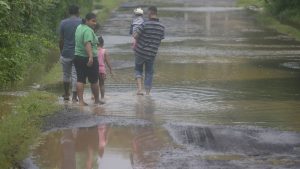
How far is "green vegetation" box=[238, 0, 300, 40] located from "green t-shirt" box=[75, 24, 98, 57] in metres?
16.1

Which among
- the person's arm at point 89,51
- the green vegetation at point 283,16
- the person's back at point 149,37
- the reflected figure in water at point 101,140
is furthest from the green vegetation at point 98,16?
the green vegetation at point 283,16

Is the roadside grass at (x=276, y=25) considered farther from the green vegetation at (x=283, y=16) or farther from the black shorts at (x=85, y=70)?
the black shorts at (x=85, y=70)

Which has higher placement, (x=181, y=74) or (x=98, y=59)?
(x=98, y=59)

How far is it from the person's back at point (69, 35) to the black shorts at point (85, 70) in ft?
1.76

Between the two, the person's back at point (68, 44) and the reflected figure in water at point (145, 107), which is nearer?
the reflected figure in water at point (145, 107)

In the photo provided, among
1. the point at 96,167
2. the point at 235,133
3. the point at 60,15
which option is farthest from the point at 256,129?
the point at 60,15

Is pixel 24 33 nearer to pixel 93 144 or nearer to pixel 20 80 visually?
pixel 20 80

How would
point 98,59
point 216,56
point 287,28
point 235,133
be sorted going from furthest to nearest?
1. point 287,28
2. point 216,56
3. point 98,59
4. point 235,133

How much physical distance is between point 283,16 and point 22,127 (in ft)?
75.5

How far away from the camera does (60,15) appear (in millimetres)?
22828

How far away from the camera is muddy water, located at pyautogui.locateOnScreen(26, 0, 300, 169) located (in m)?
8.62

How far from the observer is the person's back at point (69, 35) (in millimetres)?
12570

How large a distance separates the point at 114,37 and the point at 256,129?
50.8ft

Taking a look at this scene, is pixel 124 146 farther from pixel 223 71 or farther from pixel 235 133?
pixel 223 71
